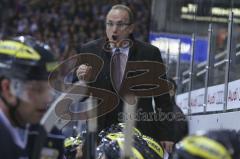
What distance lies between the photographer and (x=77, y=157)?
4.95 meters

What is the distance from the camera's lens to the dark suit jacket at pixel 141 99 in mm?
5996

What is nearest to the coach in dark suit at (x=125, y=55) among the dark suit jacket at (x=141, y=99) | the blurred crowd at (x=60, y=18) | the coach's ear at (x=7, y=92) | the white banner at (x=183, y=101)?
the dark suit jacket at (x=141, y=99)

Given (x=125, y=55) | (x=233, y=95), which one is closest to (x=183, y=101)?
(x=233, y=95)

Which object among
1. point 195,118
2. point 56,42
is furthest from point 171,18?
point 56,42

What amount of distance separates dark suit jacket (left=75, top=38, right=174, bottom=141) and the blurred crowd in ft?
54.3

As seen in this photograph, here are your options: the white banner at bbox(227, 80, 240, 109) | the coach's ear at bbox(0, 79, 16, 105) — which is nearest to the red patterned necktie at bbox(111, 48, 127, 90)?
the white banner at bbox(227, 80, 240, 109)

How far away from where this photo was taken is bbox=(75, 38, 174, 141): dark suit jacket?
5996 millimetres

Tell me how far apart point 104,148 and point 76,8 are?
22.0 meters

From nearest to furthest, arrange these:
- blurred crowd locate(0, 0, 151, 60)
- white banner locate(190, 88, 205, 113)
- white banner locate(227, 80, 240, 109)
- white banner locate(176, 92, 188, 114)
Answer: white banner locate(227, 80, 240, 109)
white banner locate(190, 88, 205, 113)
white banner locate(176, 92, 188, 114)
blurred crowd locate(0, 0, 151, 60)

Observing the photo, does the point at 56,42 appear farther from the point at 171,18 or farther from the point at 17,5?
the point at 171,18

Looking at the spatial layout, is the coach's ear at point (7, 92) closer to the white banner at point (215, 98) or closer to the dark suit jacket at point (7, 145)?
the dark suit jacket at point (7, 145)

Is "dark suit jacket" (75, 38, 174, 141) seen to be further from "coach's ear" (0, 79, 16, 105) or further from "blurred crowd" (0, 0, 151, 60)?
"blurred crowd" (0, 0, 151, 60)

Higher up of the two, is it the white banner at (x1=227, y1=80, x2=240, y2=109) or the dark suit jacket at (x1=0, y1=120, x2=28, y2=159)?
the dark suit jacket at (x1=0, y1=120, x2=28, y2=159)

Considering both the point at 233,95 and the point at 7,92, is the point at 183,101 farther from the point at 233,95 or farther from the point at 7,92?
the point at 7,92
